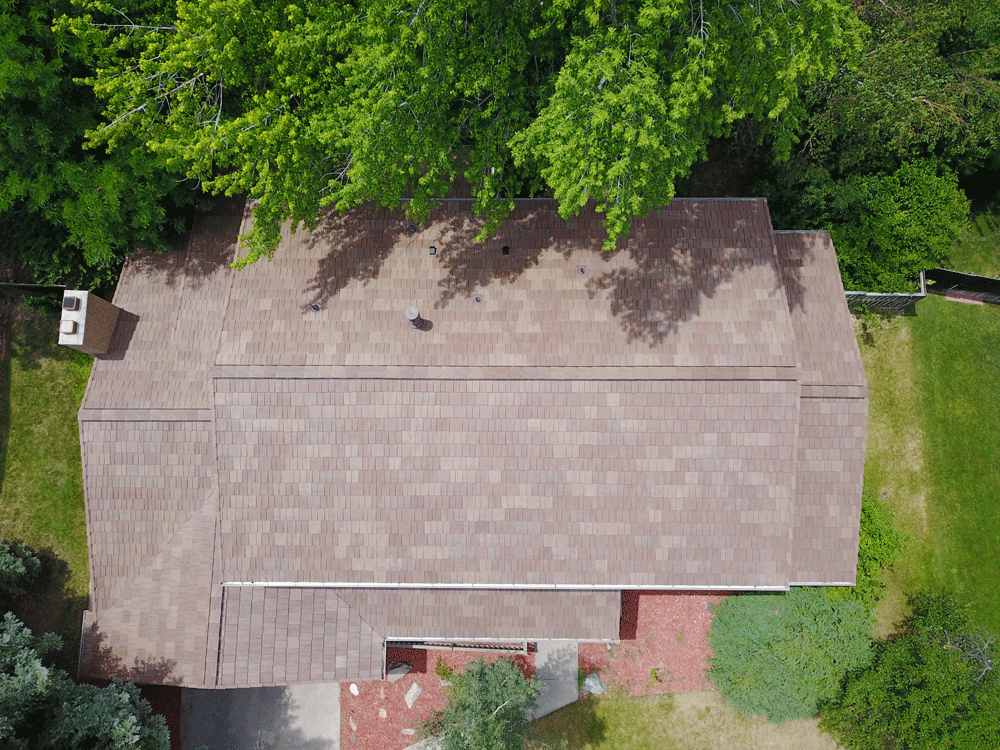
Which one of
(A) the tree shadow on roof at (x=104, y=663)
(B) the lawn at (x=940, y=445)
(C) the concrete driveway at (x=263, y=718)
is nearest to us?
(A) the tree shadow on roof at (x=104, y=663)

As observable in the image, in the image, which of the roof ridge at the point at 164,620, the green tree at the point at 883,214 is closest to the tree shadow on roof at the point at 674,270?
the green tree at the point at 883,214

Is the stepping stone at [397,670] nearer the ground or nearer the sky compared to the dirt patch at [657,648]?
nearer the ground

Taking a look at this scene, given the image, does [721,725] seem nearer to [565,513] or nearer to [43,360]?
[565,513]

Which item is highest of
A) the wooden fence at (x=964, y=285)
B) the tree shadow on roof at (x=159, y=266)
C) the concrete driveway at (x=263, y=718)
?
the wooden fence at (x=964, y=285)

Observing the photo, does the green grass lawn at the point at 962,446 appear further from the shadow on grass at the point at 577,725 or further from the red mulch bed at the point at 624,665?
the shadow on grass at the point at 577,725

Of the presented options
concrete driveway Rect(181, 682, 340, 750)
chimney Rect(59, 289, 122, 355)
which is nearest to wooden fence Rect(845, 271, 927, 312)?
concrete driveway Rect(181, 682, 340, 750)

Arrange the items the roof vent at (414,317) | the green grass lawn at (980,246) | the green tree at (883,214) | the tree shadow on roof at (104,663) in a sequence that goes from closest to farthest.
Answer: the roof vent at (414,317) < the tree shadow on roof at (104,663) < the green tree at (883,214) < the green grass lawn at (980,246)

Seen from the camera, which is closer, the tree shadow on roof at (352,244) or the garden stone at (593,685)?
the tree shadow on roof at (352,244)

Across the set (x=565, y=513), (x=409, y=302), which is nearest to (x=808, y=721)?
(x=565, y=513)

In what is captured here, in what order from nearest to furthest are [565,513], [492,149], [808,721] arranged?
[492,149] → [565,513] → [808,721]
